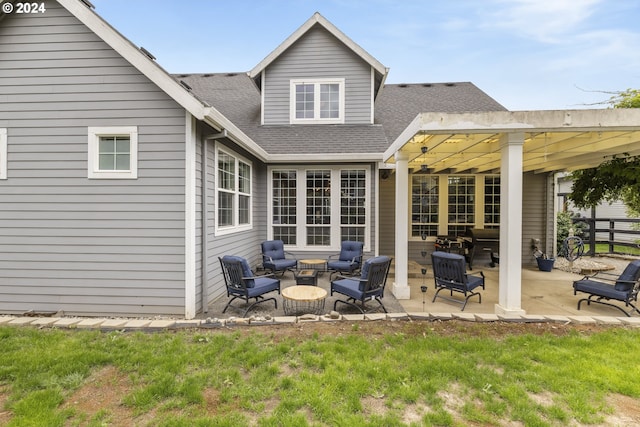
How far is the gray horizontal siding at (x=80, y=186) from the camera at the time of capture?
458cm

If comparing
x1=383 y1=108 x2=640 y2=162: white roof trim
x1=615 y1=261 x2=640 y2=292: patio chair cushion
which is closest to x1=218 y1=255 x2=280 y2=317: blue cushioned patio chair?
Answer: x1=383 y1=108 x2=640 y2=162: white roof trim

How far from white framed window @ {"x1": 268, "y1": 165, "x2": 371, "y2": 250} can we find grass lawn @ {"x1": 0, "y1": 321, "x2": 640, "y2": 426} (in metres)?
4.20

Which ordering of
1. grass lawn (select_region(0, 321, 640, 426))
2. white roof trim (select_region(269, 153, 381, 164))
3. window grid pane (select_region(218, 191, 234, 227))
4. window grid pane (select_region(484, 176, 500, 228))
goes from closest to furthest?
grass lawn (select_region(0, 321, 640, 426)) → window grid pane (select_region(218, 191, 234, 227)) → white roof trim (select_region(269, 153, 381, 164)) → window grid pane (select_region(484, 176, 500, 228))

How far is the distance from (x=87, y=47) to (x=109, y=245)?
321 centimetres

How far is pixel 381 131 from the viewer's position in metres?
8.38

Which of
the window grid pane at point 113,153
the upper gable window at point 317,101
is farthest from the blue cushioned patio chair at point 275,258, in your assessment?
the upper gable window at point 317,101

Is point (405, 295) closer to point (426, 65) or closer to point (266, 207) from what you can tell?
point (266, 207)

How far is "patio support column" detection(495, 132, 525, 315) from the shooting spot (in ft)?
14.2

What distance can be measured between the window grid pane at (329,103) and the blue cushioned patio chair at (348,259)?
12.8 ft

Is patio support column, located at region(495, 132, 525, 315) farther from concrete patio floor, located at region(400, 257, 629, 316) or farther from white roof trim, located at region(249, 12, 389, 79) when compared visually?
white roof trim, located at region(249, 12, 389, 79)

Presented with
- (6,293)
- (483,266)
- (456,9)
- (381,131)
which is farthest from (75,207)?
(456,9)

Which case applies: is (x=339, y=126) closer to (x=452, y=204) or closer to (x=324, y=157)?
(x=324, y=157)

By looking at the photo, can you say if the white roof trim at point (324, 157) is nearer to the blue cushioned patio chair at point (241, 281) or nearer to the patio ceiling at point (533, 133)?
the patio ceiling at point (533, 133)

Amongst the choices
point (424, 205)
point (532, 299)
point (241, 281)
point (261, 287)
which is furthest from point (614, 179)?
point (241, 281)
